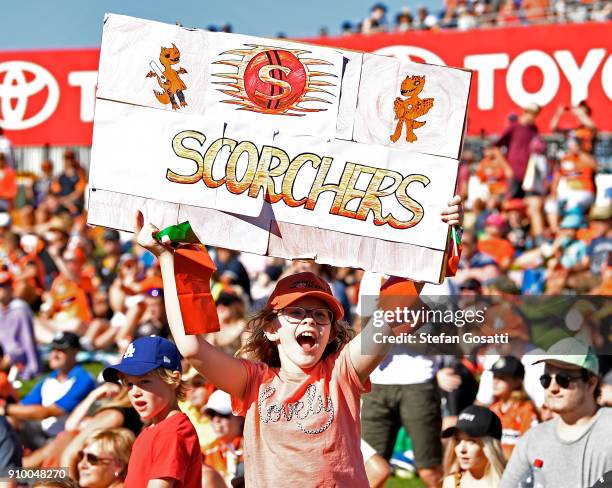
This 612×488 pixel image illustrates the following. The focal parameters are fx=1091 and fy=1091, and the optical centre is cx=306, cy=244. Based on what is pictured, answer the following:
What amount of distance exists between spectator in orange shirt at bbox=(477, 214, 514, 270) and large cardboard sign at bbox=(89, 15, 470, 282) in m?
7.56

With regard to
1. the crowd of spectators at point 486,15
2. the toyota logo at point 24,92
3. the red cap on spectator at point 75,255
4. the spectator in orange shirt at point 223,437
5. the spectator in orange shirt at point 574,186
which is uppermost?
the crowd of spectators at point 486,15

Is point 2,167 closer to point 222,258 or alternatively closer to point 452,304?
point 222,258

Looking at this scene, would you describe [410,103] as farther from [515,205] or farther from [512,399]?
[515,205]

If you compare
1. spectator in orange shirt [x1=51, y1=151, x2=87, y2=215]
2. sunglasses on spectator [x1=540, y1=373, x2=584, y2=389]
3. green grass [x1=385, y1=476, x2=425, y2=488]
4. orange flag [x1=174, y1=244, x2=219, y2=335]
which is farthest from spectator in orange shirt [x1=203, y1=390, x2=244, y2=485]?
spectator in orange shirt [x1=51, y1=151, x2=87, y2=215]

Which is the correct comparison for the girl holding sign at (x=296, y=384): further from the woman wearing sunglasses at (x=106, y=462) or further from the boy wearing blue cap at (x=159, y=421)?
the woman wearing sunglasses at (x=106, y=462)

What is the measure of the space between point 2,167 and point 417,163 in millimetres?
13678

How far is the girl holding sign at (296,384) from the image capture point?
3.67 meters

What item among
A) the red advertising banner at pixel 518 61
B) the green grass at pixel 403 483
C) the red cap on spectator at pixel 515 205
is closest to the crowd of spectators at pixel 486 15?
the red advertising banner at pixel 518 61

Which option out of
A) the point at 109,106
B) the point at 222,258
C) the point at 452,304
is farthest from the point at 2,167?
the point at 109,106

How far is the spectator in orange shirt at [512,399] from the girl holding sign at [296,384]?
3.20 metres

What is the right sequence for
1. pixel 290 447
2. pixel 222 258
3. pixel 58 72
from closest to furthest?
pixel 290 447, pixel 222 258, pixel 58 72

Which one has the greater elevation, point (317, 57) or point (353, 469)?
point (317, 57)

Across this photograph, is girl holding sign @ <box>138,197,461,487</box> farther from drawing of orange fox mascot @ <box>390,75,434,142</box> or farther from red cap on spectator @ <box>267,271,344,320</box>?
drawing of orange fox mascot @ <box>390,75,434,142</box>

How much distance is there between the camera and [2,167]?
16.7 m
